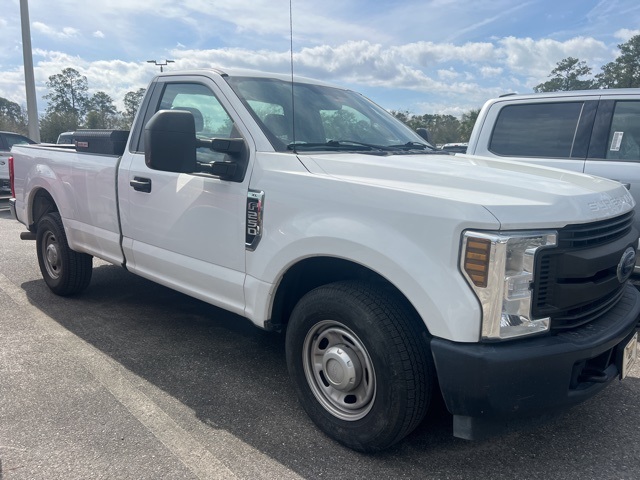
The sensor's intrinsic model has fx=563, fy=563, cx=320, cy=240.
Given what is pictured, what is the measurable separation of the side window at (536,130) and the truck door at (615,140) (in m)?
0.21

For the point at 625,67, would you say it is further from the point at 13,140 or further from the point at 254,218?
the point at 254,218

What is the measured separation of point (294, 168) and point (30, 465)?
199 centimetres

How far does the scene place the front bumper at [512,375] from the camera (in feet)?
7.60

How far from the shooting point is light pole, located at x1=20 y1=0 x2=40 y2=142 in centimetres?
1683

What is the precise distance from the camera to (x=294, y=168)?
3.09m

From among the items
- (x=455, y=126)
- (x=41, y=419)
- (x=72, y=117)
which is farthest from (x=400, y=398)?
(x=72, y=117)

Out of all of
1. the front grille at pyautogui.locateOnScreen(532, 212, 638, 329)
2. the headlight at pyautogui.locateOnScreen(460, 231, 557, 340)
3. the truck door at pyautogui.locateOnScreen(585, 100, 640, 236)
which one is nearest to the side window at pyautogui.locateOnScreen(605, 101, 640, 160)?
the truck door at pyautogui.locateOnScreen(585, 100, 640, 236)

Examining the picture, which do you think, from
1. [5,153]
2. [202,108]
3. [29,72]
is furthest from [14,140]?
[202,108]

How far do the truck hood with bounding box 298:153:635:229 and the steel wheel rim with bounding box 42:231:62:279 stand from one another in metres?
3.35

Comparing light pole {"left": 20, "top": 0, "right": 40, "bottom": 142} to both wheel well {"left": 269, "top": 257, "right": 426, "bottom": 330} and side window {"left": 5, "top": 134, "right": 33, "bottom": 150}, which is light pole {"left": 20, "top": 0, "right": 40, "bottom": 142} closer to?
side window {"left": 5, "top": 134, "right": 33, "bottom": 150}

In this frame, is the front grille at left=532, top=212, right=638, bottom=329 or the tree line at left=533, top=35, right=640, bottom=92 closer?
the front grille at left=532, top=212, right=638, bottom=329

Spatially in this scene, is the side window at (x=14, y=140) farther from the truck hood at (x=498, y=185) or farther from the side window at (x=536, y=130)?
the truck hood at (x=498, y=185)

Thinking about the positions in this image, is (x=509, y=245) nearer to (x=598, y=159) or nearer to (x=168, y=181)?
(x=168, y=181)

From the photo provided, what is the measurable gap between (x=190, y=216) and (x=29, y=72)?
16.5 meters
